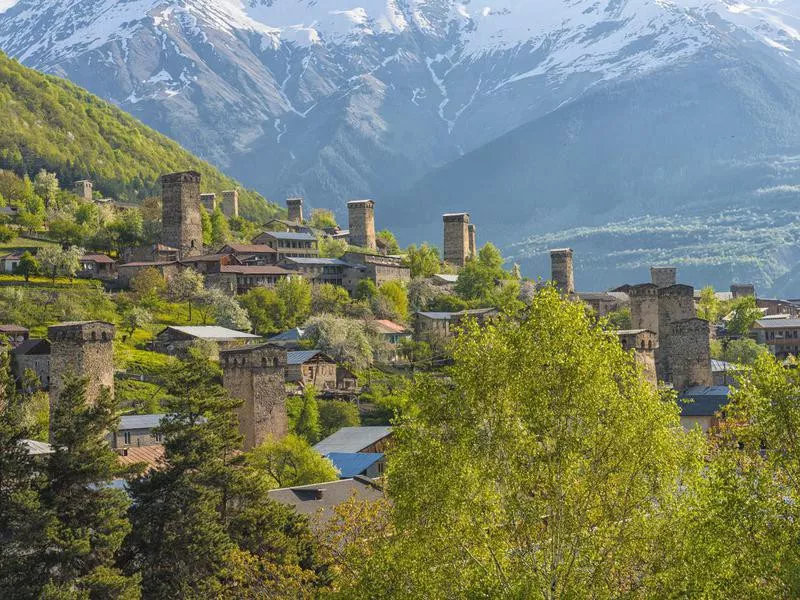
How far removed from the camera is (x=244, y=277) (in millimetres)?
141000

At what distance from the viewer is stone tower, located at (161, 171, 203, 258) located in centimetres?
15000

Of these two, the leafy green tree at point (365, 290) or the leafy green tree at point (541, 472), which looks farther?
the leafy green tree at point (365, 290)

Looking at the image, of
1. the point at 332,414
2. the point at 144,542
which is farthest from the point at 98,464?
the point at 332,414

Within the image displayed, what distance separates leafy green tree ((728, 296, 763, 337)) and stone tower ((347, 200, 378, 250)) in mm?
47326

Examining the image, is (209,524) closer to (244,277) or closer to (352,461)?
(352,461)

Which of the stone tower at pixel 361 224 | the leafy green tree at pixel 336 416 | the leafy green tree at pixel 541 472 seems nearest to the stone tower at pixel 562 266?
the stone tower at pixel 361 224

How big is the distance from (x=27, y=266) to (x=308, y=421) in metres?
39.8

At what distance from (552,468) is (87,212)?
4741 inches

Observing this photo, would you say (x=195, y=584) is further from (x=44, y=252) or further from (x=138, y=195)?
(x=138, y=195)

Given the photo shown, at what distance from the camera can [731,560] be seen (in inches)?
1469

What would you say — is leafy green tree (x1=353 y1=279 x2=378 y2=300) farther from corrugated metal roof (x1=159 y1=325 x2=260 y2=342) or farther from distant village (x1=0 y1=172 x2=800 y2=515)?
corrugated metal roof (x1=159 y1=325 x2=260 y2=342)

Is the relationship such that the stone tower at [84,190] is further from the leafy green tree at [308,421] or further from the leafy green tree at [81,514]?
the leafy green tree at [81,514]

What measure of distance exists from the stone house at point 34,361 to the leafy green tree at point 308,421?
17.2 metres

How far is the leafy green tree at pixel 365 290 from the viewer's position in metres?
147
